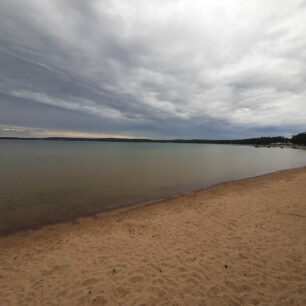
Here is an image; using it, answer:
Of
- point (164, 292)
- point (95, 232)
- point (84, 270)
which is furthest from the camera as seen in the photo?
point (95, 232)

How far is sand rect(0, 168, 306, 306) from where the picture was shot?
3748 mm

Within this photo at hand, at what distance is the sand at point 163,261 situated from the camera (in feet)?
12.3

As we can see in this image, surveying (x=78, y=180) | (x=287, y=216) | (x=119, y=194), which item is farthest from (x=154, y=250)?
(x=78, y=180)

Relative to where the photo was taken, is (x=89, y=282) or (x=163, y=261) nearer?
(x=89, y=282)

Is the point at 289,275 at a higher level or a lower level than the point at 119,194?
higher

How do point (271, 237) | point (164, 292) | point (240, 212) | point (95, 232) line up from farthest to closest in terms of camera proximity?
point (240, 212), point (95, 232), point (271, 237), point (164, 292)

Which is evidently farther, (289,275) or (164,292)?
(289,275)

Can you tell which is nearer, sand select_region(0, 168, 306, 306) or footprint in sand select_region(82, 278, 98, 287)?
sand select_region(0, 168, 306, 306)

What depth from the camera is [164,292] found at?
383 centimetres

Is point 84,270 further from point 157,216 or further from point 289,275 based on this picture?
point 289,275

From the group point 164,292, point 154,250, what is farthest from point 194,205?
point 164,292

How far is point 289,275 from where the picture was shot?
4.19m

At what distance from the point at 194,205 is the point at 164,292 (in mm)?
6868

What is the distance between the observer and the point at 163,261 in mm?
4930
